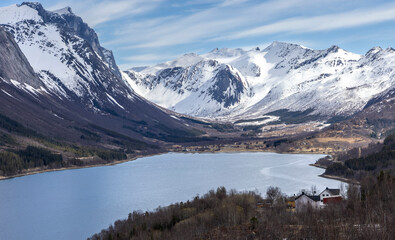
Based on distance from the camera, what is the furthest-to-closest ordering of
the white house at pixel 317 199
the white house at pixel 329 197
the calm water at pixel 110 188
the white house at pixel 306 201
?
the calm water at pixel 110 188
the white house at pixel 329 197
the white house at pixel 317 199
the white house at pixel 306 201

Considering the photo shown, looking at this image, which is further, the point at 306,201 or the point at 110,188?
the point at 110,188

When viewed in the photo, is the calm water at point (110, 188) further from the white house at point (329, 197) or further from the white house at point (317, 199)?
the white house at point (317, 199)

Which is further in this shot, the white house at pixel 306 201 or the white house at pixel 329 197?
the white house at pixel 329 197

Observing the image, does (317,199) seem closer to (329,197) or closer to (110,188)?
(329,197)

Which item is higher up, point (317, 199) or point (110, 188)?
point (110, 188)

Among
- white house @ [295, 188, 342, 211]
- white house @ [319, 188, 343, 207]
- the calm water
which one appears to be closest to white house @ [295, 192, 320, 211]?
white house @ [295, 188, 342, 211]

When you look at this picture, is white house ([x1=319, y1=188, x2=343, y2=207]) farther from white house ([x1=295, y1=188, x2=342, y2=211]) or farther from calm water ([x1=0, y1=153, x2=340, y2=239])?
calm water ([x1=0, y1=153, x2=340, y2=239])

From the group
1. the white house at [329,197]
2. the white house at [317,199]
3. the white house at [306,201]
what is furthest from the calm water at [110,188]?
the white house at [306,201]

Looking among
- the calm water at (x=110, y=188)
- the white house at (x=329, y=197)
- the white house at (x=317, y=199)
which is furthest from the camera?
the calm water at (x=110, y=188)

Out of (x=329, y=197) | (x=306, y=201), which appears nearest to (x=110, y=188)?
(x=306, y=201)

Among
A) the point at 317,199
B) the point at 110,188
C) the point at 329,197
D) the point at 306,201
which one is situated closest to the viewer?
the point at 306,201
